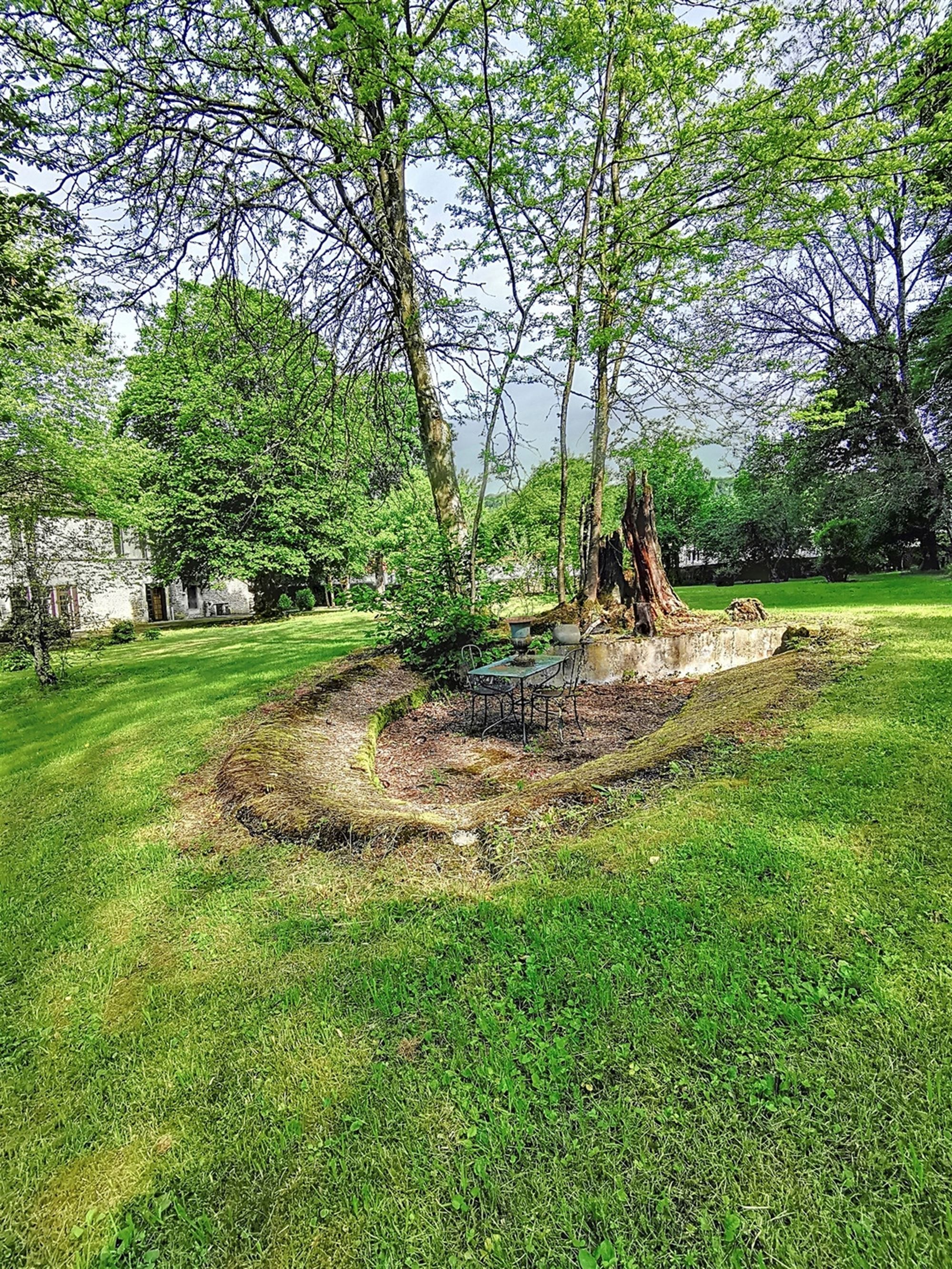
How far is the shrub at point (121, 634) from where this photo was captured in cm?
1731

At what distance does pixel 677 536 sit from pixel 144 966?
2859 cm

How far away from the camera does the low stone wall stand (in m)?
7.79

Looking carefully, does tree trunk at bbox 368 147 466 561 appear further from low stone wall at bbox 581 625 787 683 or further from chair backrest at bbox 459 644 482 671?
low stone wall at bbox 581 625 787 683

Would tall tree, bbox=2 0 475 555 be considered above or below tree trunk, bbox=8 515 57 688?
above

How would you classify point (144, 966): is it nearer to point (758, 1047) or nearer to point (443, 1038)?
point (443, 1038)

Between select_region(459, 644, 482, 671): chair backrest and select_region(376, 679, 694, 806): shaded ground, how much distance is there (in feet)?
1.74

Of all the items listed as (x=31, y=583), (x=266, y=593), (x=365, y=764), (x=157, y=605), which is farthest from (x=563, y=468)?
(x=157, y=605)

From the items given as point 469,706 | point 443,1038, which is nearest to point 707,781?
point 443,1038

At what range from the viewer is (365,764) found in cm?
480

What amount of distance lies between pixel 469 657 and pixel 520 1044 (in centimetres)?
542

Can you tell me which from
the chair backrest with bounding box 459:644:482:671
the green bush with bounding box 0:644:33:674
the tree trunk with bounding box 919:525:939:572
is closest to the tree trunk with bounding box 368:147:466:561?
the chair backrest with bounding box 459:644:482:671

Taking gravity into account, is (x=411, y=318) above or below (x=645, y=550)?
above

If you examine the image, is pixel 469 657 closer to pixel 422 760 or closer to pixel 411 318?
pixel 422 760

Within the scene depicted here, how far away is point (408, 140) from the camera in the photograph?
192 inches
